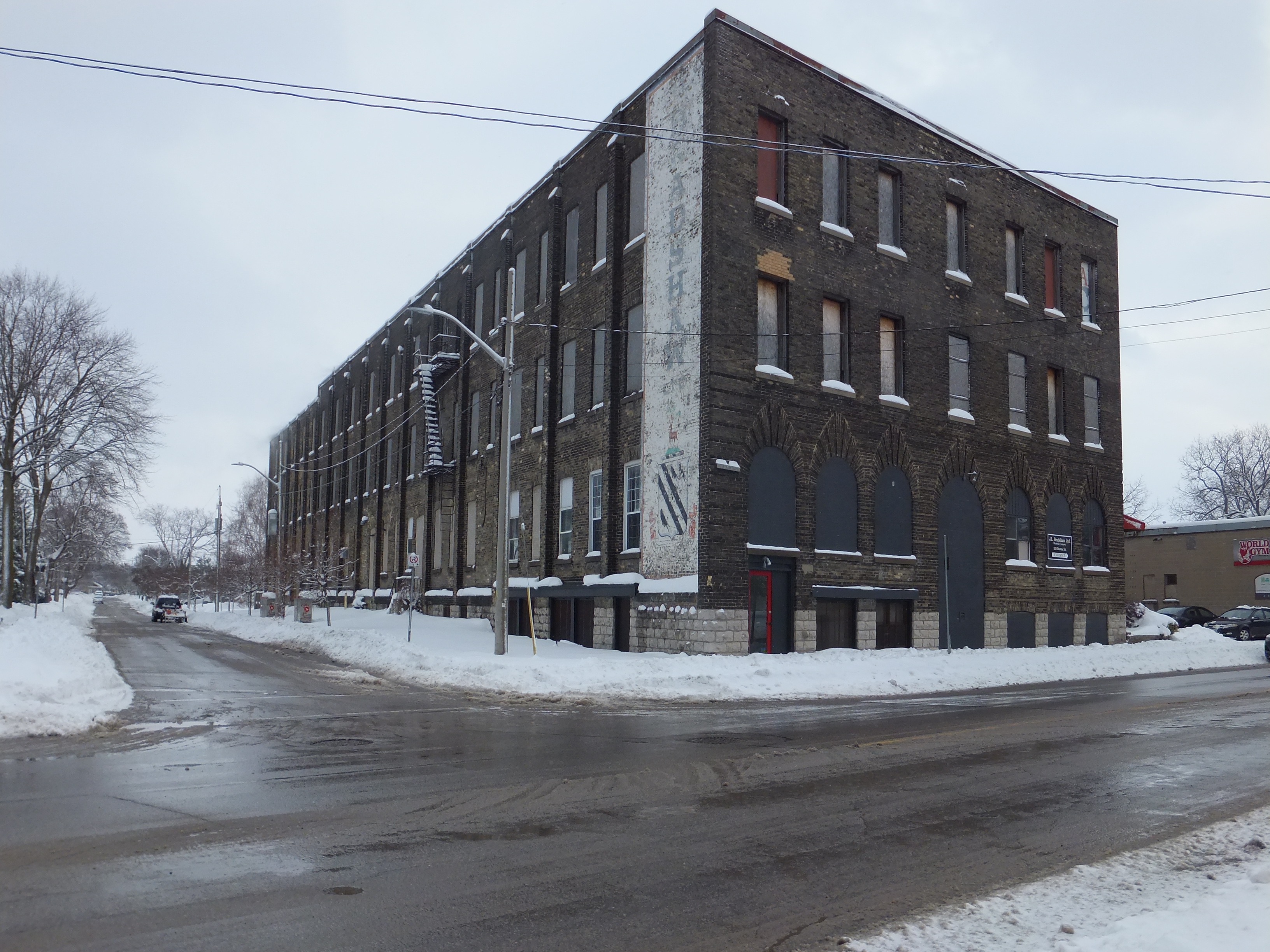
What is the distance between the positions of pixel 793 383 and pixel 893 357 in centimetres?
432

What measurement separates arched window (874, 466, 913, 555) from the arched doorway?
1.25 m

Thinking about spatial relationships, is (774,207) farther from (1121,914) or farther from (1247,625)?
(1247,625)

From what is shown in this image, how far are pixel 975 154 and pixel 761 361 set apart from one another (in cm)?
1142

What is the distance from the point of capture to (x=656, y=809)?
807 centimetres

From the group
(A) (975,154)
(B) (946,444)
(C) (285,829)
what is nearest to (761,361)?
(B) (946,444)

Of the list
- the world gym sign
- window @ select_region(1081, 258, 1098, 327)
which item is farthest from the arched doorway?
the world gym sign

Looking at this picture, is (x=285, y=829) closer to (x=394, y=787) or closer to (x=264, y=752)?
(x=394, y=787)

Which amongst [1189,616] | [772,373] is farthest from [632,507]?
[1189,616]

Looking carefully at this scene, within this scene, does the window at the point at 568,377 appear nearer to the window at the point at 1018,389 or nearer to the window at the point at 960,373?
the window at the point at 960,373

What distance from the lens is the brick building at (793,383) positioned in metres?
23.9

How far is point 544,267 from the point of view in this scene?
31.9 metres

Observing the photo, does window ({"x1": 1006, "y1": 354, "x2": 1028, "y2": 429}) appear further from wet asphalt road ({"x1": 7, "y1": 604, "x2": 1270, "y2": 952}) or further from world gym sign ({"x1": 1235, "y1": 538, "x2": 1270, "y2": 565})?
world gym sign ({"x1": 1235, "y1": 538, "x2": 1270, "y2": 565})

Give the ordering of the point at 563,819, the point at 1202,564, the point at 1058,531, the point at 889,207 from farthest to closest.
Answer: the point at 1202,564
the point at 1058,531
the point at 889,207
the point at 563,819

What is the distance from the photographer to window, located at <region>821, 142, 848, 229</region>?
2630cm
